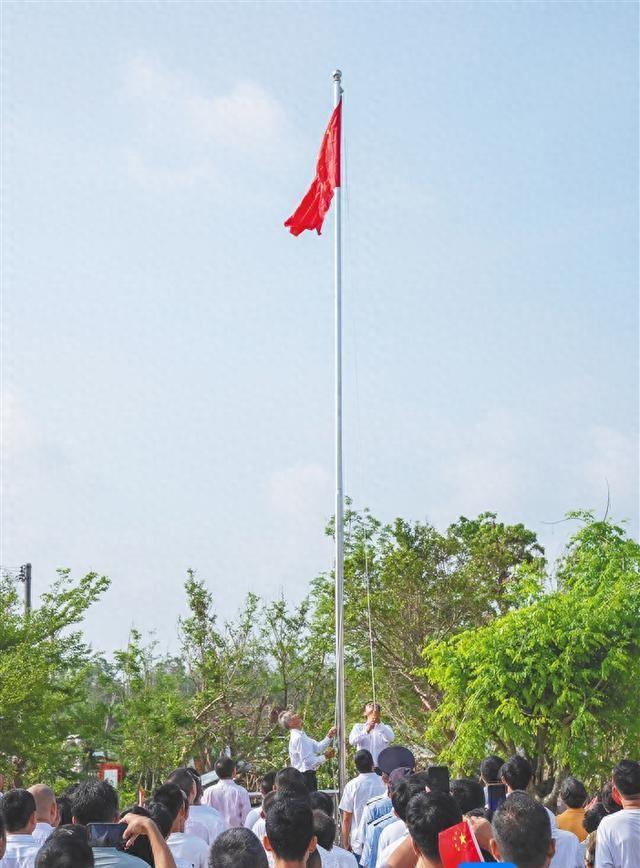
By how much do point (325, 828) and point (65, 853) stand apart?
241 cm

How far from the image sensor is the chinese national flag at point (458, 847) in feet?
15.8

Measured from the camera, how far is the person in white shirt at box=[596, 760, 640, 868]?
269 inches

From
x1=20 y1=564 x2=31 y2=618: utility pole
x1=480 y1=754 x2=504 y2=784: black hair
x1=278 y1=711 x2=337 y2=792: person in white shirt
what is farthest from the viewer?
x1=20 y1=564 x2=31 y2=618: utility pole

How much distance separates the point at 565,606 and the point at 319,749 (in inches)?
252

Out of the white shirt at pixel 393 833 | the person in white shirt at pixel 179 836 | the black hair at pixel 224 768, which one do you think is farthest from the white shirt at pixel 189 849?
the black hair at pixel 224 768

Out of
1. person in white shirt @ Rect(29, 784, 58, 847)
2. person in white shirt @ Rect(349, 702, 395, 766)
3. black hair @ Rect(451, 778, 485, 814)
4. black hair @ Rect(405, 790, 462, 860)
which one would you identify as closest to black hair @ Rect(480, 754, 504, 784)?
black hair @ Rect(451, 778, 485, 814)

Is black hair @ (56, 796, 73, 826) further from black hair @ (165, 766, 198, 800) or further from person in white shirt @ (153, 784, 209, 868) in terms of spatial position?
person in white shirt @ (153, 784, 209, 868)

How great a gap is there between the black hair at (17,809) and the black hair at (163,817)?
79 centimetres

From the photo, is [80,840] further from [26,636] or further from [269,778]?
[26,636]

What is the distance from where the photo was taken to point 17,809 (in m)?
6.54

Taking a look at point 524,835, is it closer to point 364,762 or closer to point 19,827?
point 19,827

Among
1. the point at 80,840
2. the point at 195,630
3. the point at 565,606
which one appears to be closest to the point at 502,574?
the point at 195,630

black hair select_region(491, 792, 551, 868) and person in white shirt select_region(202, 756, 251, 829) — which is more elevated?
person in white shirt select_region(202, 756, 251, 829)

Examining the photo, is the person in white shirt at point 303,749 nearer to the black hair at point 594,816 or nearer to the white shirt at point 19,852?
the black hair at point 594,816
